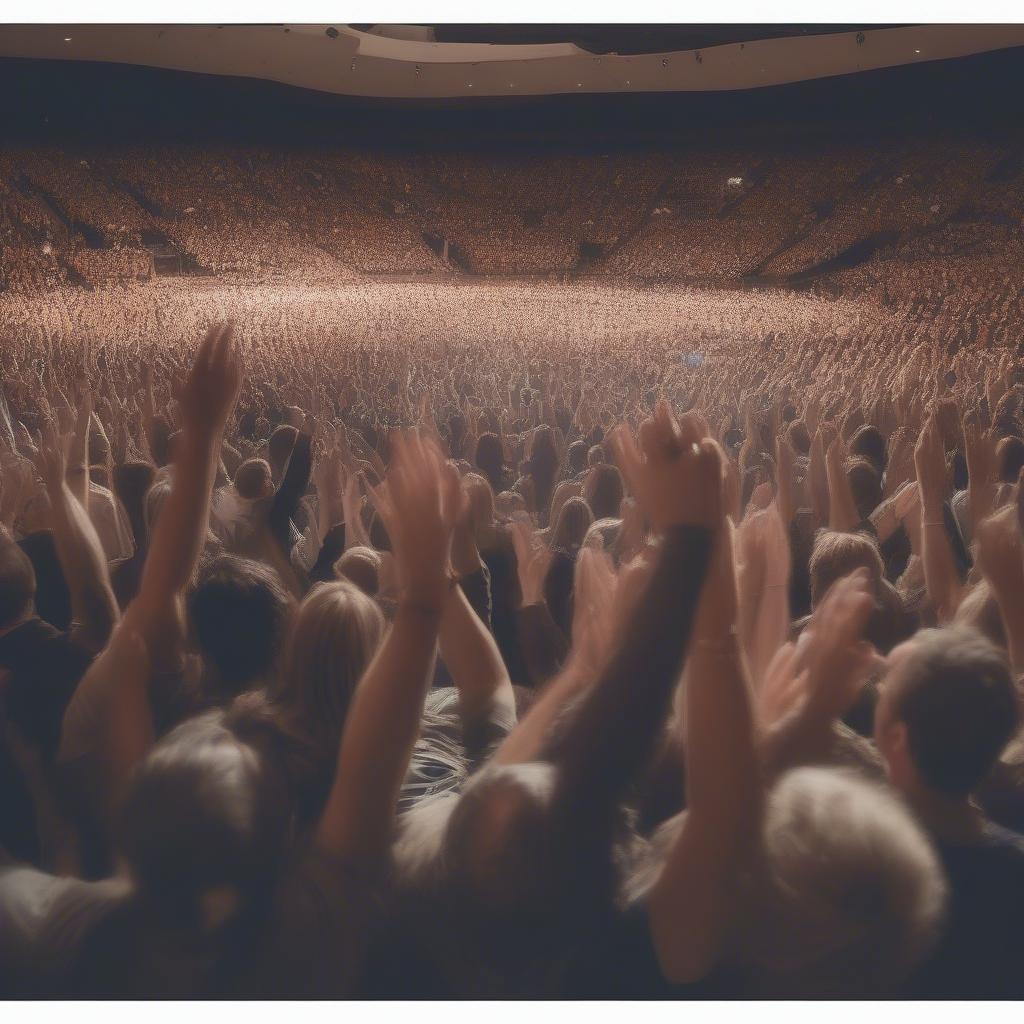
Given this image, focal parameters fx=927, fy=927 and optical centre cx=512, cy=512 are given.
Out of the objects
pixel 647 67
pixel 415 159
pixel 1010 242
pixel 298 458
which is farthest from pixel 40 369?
pixel 1010 242

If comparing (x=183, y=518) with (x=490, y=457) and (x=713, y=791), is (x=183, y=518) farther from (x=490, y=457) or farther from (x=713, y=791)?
(x=490, y=457)

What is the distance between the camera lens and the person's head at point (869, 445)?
2760 mm

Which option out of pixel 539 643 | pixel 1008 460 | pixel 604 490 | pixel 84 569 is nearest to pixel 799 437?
pixel 1008 460

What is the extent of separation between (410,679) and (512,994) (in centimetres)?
69

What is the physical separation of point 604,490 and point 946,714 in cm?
127

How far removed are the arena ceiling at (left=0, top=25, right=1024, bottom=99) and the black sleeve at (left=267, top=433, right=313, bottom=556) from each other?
906 millimetres

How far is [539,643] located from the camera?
2133 millimetres

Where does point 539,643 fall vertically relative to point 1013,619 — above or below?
below

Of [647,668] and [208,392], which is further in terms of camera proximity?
[208,392]

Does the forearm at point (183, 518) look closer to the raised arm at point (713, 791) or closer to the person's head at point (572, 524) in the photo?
the raised arm at point (713, 791)

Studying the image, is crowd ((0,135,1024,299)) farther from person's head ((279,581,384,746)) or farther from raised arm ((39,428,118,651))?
person's head ((279,581,384,746))

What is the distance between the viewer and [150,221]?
7.81ft

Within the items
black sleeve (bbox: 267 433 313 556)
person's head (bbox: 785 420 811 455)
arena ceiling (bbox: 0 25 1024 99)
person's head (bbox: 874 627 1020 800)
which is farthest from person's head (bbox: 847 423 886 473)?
black sleeve (bbox: 267 433 313 556)

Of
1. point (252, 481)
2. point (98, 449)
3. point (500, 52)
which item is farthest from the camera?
point (98, 449)
